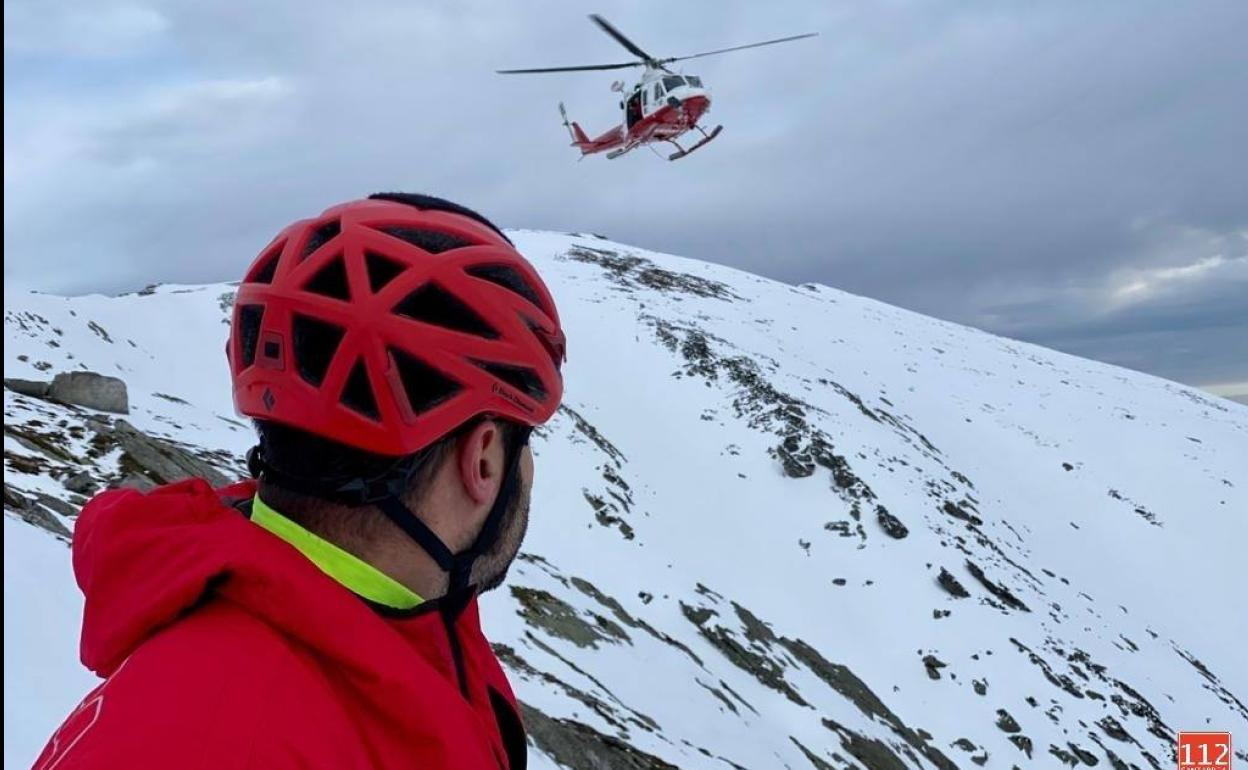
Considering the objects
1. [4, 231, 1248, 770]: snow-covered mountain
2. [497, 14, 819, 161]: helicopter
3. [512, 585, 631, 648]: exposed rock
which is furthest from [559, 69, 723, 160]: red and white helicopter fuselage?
[512, 585, 631, 648]: exposed rock

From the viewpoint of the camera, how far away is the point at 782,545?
2772cm

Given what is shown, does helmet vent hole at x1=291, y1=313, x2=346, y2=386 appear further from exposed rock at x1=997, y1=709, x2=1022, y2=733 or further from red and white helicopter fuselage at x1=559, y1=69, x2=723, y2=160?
exposed rock at x1=997, y1=709, x2=1022, y2=733

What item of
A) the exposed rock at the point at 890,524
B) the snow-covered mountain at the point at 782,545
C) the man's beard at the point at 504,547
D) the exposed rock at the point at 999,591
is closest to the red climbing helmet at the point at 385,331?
the man's beard at the point at 504,547

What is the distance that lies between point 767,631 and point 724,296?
125 feet

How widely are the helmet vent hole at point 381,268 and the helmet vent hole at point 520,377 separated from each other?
1.07ft

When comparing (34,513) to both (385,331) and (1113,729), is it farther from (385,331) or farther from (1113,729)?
(1113,729)

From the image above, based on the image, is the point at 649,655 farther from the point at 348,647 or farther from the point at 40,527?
the point at 348,647

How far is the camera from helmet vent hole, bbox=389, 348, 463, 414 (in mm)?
2029

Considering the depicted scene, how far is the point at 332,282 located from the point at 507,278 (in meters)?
0.50

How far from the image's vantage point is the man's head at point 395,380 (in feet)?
6.46

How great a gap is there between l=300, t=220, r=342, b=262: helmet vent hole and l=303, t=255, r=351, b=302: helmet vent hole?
0.40ft

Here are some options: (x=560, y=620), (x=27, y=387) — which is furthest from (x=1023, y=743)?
(x=27, y=387)

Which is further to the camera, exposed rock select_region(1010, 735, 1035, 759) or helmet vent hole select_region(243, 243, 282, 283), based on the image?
exposed rock select_region(1010, 735, 1035, 759)

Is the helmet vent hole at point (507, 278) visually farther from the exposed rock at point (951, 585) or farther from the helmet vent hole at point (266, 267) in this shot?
the exposed rock at point (951, 585)
